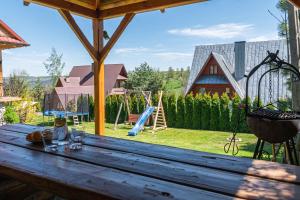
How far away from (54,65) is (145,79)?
5.13m

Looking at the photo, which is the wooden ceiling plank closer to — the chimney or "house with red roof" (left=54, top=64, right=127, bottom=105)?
the chimney

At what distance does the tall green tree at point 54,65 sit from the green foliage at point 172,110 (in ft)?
26.4

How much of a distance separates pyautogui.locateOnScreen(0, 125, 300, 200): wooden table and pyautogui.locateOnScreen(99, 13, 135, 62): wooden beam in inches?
95.0

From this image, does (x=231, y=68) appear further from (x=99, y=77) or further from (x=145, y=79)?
(x=99, y=77)

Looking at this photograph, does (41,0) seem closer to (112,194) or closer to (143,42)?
(112,194)

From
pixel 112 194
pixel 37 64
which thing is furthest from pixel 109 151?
pixel 37 64

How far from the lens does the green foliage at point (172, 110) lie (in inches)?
374

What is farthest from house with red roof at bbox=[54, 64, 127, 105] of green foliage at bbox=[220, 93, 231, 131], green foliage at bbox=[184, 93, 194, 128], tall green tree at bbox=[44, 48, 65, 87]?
green foliage at bbox=[220, 93, 231, 131]

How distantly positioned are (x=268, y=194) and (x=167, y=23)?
19.5 metres

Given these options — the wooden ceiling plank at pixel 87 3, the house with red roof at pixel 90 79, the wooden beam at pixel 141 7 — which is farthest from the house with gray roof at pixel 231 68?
the wooden ceiling plank at pixel 87 3

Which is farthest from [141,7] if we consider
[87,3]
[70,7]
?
[70,7]

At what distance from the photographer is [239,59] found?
11.3 meters

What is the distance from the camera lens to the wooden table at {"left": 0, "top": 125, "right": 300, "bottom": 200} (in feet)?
3.43

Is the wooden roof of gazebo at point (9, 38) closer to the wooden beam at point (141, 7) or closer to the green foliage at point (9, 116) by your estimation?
the green foliage at point (9, 116)
